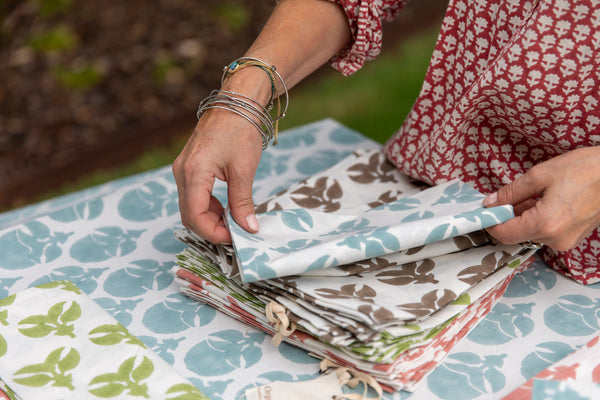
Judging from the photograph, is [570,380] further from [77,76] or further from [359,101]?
[77,76]

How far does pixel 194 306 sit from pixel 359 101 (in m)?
2.62

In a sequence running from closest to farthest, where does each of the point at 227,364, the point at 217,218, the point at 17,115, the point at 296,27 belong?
the point at 227,364
the point at 217,218
the point at 296,27
the point at 17,115

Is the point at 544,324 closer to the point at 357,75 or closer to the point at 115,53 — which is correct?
the point at 357,75

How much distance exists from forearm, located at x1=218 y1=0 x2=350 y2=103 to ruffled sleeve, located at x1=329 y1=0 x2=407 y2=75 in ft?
0.08

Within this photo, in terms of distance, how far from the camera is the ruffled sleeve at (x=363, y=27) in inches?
50.1

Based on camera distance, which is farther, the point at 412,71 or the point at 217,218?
the point at 412,71

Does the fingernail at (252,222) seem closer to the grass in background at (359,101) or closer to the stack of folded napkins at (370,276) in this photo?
the stack of folded napkins at (370,276)

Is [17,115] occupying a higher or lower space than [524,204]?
higher

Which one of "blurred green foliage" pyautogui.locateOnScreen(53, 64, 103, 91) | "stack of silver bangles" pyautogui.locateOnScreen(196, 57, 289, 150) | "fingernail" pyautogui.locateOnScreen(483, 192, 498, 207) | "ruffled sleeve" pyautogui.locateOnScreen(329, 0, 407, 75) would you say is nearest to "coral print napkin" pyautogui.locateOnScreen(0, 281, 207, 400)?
"stack of silver bangles" pyautogui.locateOnScreen(196, 57, 289, 150)

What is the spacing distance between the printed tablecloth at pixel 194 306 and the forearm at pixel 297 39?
33 cm

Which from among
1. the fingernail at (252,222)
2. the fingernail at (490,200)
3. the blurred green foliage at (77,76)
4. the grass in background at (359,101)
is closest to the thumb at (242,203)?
the fingernail at (252,222)

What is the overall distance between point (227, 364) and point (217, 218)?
25cm

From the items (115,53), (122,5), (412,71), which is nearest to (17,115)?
(115,53)

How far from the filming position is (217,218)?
1.08 meters
